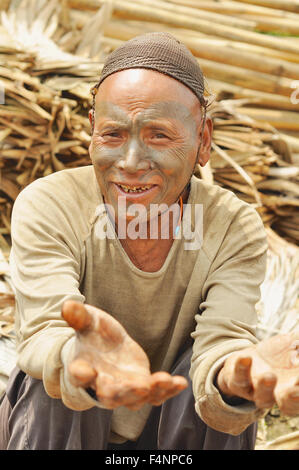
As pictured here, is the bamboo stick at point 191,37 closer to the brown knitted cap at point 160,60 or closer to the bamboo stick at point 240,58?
the bamboo stick at point 240,58

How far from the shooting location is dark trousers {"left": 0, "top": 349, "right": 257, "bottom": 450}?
1.98 meters

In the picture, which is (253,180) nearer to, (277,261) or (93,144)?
(277,261)

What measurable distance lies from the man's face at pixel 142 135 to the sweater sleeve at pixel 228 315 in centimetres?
29

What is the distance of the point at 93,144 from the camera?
2082 millimetres

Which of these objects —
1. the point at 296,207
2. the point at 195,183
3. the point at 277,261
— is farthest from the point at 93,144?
the point at 296,207

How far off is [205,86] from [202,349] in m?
0.85

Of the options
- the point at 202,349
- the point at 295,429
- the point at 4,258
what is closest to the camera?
the point at 202,349

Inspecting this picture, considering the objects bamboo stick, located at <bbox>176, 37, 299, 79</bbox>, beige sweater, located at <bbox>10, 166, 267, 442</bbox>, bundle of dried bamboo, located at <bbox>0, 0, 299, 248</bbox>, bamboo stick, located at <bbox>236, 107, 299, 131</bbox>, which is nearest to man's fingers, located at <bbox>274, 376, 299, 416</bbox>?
beige sweater, located at <bbox>10, 166, 267, 442</bbox>

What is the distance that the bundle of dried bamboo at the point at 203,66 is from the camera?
3.74 m

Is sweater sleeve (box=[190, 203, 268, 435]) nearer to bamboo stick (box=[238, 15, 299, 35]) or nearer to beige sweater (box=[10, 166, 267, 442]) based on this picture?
beige sweater (box=[10, 166, 267, 442])

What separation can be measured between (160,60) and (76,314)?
88 cm

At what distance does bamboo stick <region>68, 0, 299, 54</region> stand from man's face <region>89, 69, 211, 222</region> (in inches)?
132
